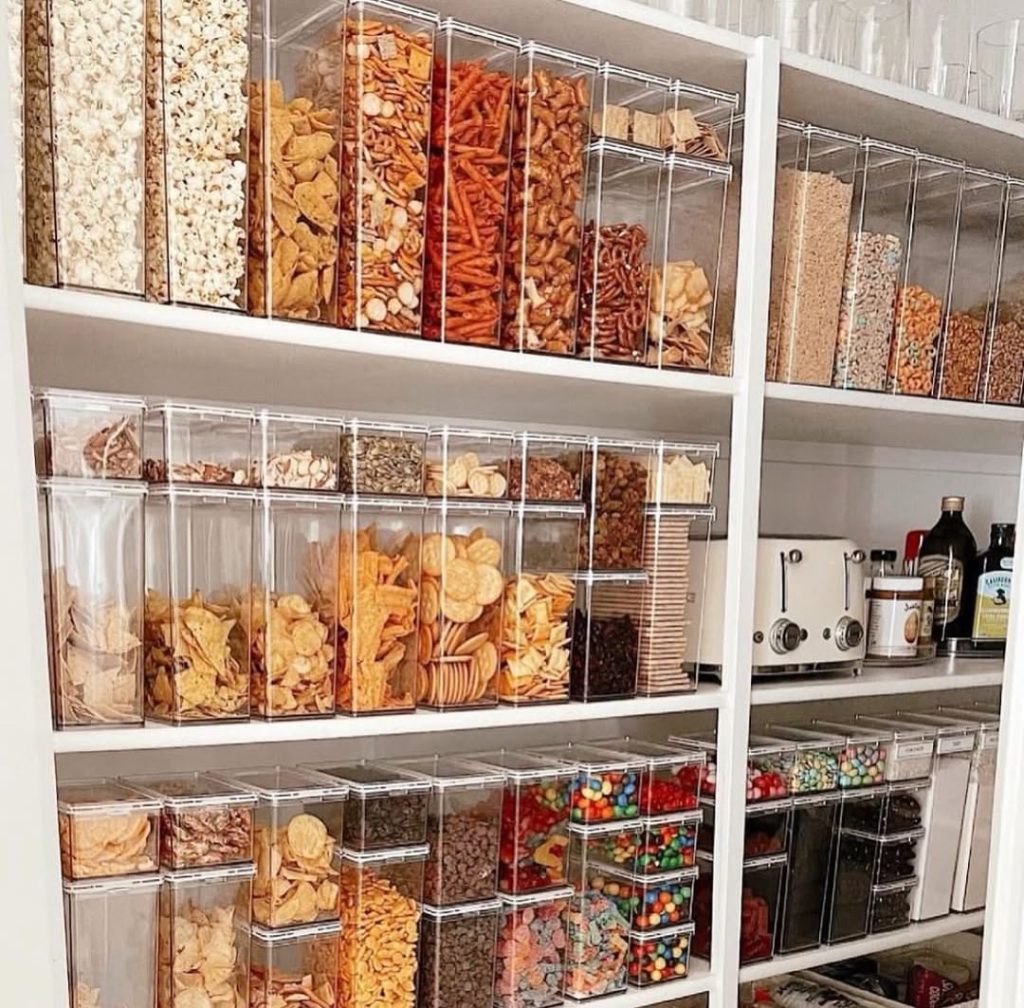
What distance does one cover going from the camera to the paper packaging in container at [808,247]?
5.63ft

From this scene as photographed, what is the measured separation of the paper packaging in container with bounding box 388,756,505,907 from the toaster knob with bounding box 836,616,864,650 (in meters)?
0.62

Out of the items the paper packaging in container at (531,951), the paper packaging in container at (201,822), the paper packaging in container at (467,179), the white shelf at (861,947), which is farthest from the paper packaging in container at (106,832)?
the white shelf at (861,947)

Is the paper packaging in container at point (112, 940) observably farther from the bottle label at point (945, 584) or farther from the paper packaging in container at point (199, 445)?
the bottle label at point (945, 584)

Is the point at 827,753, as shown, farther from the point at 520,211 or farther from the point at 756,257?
the point at 520,211

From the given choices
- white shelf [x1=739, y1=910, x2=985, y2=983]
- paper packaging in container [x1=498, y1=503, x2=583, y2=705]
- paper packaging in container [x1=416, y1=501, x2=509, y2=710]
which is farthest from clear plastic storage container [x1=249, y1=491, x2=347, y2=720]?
white shelf [x1=739, y1=910, x2=985, y2=983]

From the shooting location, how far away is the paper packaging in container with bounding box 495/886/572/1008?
153cm

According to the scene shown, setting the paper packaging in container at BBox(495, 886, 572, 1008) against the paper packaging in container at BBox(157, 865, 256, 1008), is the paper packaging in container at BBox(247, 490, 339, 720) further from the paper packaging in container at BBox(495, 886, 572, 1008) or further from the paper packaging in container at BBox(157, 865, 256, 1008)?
the paper packaging in container at BBox(495, 886, 572, 1008)

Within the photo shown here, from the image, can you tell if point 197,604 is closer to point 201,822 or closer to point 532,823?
point 201,822

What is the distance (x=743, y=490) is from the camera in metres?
1.65

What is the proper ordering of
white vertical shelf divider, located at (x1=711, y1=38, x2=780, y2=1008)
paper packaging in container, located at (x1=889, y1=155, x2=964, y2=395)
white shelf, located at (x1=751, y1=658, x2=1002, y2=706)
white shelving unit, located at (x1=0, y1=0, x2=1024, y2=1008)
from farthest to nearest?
paper packaging in container, located at (x1=889, y1=155, x2=964, y2=395) → white shelf, located at (x1=751, y1=658, x2=1002, y2=706) → white vertical shelf divider, located at (x1=711, y1=38, x2=780, y2=1008) → white shelving unit, located at (x1=0, y1=0, x2=1024, y2=1008)

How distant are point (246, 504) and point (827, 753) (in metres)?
0.96

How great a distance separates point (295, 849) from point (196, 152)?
2.32 feet

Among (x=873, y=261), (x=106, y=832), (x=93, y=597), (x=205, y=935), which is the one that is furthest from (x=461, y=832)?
(x=873, y=261)

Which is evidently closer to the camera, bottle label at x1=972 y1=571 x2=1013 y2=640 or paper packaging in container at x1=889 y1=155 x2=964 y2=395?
paper packaging in container at x1=889 y1=155 x2=964 y2=395
